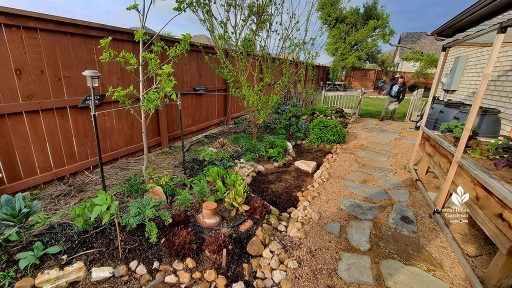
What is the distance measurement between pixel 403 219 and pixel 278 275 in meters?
1.76

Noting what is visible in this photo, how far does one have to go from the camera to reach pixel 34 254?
170cm

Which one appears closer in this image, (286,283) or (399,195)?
(286,283)

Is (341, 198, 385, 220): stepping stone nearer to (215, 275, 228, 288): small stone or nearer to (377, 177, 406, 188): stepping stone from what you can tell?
(377, 177, 406, 188): stepping stone

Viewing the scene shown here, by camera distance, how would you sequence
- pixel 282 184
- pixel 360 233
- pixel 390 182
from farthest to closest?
pixel 390 182 < pixel 282 184 < pixel 360 233

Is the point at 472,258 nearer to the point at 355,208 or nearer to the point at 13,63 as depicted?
the point at 355,208

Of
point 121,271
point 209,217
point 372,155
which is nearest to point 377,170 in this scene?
point 372,155

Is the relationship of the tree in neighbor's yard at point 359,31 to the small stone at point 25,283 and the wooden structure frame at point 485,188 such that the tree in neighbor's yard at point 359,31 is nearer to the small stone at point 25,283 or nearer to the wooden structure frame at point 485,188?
the wooden structure frame at point 485,188

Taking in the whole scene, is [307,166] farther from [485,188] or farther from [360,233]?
[485,188]

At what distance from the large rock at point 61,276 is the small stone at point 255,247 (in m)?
1.29

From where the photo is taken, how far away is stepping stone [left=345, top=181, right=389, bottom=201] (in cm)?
320

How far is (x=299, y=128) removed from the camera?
577 cm

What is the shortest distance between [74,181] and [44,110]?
3.03ft

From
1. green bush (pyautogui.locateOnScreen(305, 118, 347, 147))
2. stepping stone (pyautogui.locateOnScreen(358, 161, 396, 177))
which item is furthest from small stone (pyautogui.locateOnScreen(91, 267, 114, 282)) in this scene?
green bush (pyautogui.locateOnScreen(305, 118, 347, 147))

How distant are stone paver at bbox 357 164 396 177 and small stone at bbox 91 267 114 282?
12.4ft
